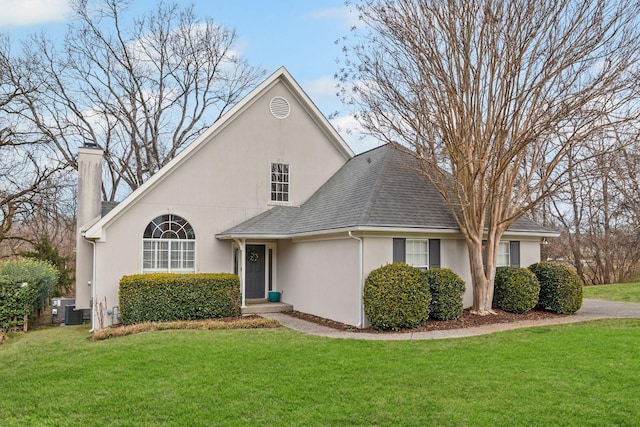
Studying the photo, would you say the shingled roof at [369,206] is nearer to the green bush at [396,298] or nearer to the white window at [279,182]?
the white window at [279,182]

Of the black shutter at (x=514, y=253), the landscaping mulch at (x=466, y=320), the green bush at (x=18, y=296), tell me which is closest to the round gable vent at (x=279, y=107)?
the landscaping mulch at (x=466, y=320)

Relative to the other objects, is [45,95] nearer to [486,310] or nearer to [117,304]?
[117,304]

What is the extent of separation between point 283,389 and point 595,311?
39.7 feet

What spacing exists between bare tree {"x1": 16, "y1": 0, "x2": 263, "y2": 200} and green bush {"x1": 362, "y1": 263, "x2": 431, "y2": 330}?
21407 mm

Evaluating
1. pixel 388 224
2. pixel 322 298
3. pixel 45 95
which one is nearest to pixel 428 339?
pixel 388 224

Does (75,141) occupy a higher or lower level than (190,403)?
higher

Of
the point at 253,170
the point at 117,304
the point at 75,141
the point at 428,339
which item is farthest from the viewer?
the point at 75,141

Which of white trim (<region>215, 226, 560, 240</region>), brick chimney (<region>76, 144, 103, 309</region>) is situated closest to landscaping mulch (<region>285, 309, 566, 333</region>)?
white trim (<region>215, 226, 560, 240</region>)

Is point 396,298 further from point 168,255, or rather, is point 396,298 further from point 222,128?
point 222,128

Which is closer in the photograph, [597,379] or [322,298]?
[597,379]

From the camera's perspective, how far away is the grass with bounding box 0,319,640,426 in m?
5.87

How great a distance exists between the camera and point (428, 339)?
34.2 ft

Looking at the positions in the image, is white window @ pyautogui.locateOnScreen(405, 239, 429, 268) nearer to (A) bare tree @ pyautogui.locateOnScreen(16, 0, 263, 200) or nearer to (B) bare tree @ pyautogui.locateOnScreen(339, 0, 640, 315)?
(B) bare tree @ pyautogui.locateOnScreen(339, 0, 640, 315)

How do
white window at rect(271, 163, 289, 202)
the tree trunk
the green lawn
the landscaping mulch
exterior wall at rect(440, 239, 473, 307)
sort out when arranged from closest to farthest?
the landscaping mulch < the tree trunk < exterior wall at rect(440, 239, 473, 307) < white window at rect(271, 163, 289, 202) < the green lawn
